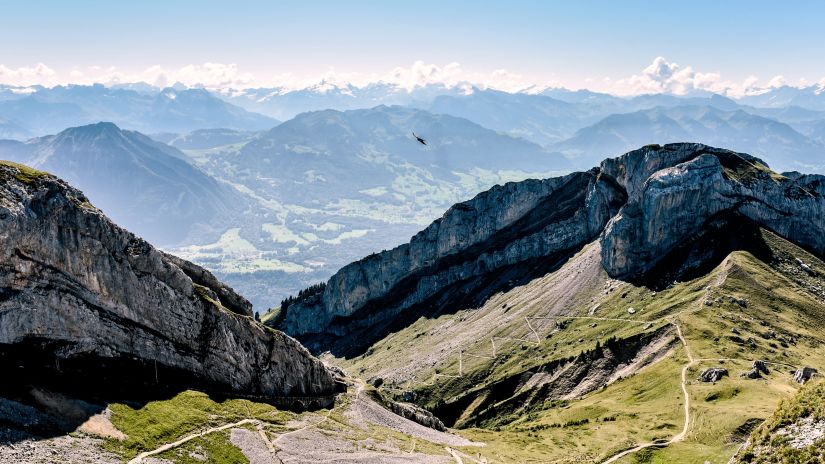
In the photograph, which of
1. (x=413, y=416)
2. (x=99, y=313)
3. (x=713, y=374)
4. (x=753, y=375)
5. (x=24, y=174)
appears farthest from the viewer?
(x=413, y=416)

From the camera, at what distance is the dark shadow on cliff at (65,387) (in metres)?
85.6

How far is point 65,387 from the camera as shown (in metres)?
97.4

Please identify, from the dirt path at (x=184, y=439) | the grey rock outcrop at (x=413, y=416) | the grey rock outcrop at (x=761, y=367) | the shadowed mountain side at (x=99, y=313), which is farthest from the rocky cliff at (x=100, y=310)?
the grey rock outcrop at (x=761, y=367)

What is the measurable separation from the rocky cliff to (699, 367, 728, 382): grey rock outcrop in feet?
360

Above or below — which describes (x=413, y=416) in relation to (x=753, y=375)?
above

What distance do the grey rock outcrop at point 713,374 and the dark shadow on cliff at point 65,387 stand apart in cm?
12131

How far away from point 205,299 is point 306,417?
105 ft

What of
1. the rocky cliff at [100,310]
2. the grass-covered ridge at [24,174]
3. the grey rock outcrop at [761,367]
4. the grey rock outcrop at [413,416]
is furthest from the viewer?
the grey rock outcrop at [761,367]

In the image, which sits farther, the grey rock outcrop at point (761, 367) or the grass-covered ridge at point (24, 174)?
the grey rock outcrop at point (761, 367)

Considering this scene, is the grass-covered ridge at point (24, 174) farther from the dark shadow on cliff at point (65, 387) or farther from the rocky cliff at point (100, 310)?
the dark shadow on cliff at point (65, 387)

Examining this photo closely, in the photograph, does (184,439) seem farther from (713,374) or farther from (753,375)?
(753,375)

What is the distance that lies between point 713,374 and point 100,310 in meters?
146

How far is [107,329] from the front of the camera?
111 meters

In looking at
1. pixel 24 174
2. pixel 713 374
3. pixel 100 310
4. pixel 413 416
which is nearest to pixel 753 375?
pixel 713 374
